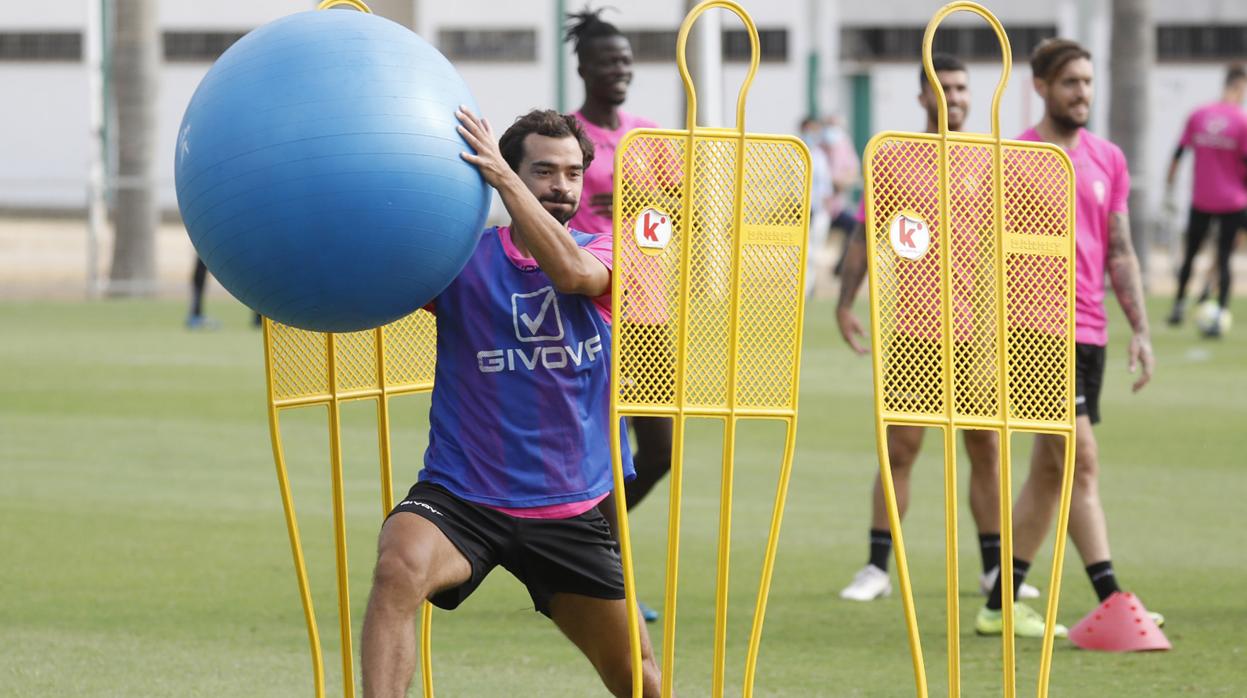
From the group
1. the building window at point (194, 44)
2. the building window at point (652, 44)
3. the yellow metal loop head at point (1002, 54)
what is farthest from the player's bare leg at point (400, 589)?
the building window at point (194, 44)

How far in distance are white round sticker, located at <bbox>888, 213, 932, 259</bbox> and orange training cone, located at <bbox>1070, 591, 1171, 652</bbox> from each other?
7.81ft

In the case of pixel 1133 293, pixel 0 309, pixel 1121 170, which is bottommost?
pixel 0 309

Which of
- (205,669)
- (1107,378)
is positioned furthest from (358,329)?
(1107,378)

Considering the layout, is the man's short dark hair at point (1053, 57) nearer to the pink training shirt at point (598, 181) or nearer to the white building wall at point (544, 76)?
the pink training shirt at point (598, 181)

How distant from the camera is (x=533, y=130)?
208 inches

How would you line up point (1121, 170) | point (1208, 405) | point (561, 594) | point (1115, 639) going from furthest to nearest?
point (1208, 405) < point (1121, 170) < point (1115, 639) < point (561, 594)

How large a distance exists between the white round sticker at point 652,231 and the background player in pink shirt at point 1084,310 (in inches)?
109

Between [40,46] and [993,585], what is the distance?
40125mm

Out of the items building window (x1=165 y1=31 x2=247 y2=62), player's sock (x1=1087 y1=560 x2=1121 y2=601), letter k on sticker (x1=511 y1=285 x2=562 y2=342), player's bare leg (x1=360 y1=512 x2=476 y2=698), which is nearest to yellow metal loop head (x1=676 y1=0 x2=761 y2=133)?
letter k on sticker (x1=511 y1=285 x2=562 y2=342)

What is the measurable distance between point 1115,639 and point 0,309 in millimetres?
19612

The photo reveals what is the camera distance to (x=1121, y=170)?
25.2 ft

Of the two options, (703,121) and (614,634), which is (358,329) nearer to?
(614,634)

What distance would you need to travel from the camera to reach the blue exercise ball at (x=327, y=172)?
15.1ft

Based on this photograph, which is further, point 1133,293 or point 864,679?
point 1133,293
